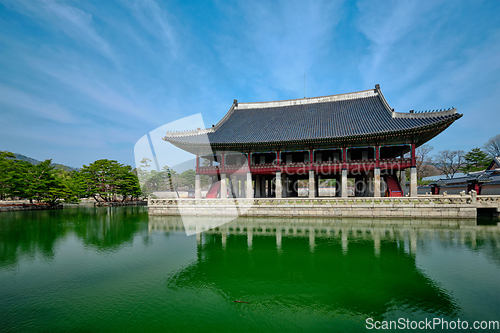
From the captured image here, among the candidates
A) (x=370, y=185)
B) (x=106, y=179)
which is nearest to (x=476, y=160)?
(x=370, y=185)

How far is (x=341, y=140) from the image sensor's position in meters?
20.6

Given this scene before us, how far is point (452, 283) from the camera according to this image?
→ 6.87 metres

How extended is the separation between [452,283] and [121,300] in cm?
1033

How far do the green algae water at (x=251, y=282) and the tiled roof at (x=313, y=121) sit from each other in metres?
9.92

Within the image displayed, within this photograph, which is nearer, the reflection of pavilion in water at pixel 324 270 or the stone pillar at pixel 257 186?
the reflection of pavilion in water at pixel 324 270

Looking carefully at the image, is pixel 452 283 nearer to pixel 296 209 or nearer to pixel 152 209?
pixel 296 209

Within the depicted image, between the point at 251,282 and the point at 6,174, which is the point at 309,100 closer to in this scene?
the point at 251,282

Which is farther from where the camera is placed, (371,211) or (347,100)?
(347,100)

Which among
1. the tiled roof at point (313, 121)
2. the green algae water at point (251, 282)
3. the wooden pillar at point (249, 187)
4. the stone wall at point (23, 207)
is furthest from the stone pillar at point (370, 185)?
the stone wall at point (23, 207)

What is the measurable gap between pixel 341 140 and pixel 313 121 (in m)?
5.08

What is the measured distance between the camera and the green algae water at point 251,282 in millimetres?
5285

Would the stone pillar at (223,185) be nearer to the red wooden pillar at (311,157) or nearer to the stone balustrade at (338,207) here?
the stone balustrade at (338,207)

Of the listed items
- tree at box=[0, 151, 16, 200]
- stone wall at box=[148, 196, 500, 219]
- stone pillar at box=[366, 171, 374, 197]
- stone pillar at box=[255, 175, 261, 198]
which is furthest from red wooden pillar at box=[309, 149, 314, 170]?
tree at box=[0, 151, 16, 200]

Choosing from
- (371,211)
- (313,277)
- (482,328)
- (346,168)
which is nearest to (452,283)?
(482,328)
